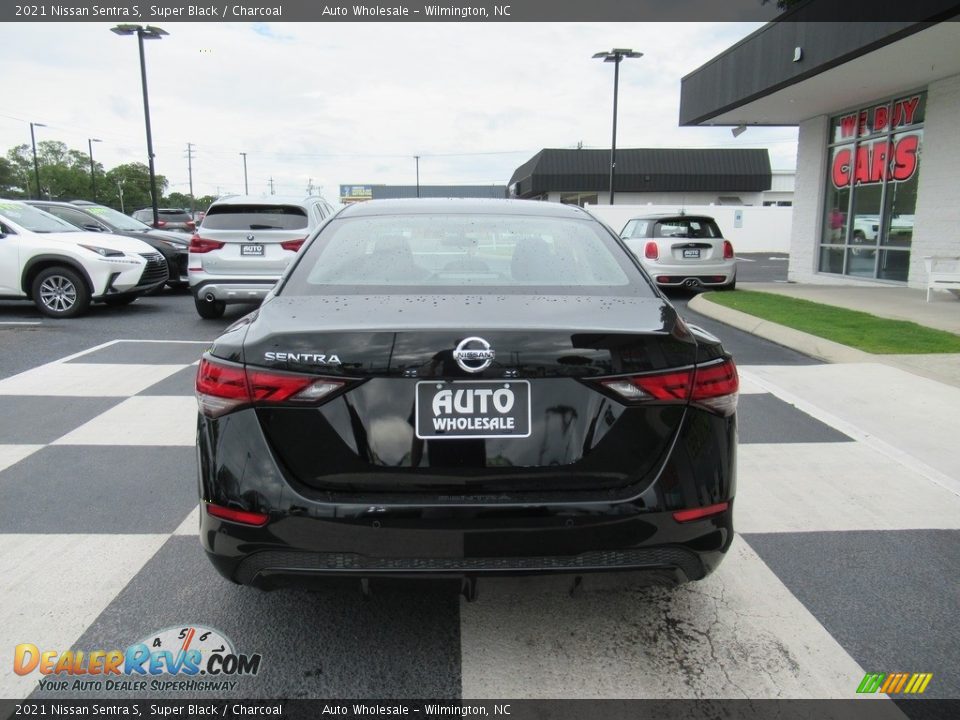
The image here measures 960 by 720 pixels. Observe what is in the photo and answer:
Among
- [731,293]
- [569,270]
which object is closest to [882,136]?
[731,293]

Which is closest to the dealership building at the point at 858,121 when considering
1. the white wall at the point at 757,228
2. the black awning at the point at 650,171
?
the white wall at the point at 757,228

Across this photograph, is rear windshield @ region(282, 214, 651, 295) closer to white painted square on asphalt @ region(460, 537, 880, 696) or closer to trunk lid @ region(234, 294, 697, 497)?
trunk lid @ region(234, 294, 697, 497)

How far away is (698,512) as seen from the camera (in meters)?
2.23

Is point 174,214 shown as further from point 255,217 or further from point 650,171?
point 255,217

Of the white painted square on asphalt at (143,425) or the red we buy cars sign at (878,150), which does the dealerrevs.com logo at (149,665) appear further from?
the red we buy cars sign at (878,150)

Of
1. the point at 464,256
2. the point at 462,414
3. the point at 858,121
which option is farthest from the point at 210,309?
the point at 858,121

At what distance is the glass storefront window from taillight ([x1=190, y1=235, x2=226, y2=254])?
39.4ft

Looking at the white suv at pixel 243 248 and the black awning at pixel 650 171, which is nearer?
the white suv at pixel 243 248

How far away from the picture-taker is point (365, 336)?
2160mm

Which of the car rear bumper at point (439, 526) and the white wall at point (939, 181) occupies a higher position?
the white wall at point (939, 181)

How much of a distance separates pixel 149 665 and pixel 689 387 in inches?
78.5

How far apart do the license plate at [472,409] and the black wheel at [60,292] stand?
9.50 metres

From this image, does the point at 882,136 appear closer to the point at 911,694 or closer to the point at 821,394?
the point at 821,394

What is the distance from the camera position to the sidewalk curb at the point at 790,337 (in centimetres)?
737
